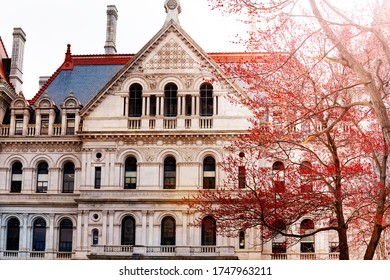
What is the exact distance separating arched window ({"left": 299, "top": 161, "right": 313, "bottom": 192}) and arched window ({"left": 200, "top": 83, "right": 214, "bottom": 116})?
18.7ft

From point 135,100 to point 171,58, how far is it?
1.61 m

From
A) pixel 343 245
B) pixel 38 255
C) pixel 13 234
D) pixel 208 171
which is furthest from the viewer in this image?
pixel 208 171

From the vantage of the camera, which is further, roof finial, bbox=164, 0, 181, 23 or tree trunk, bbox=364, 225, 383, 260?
roof finial, bbox=164, 0, 181, 23

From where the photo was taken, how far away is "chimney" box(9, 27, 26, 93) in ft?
45.3

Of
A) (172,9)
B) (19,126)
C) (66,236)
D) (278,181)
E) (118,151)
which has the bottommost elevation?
(66,236)

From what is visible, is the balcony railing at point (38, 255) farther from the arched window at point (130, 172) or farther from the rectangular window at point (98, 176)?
the arched window at point (130, 172)

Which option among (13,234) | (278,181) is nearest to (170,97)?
(13,234)

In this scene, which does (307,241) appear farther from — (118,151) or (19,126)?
(19,126)

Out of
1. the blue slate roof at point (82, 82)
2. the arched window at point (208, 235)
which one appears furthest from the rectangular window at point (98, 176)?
the arched window at point (208, 235)

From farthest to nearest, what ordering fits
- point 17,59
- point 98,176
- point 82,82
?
point 82,82 → point 98,176 → point 17,59

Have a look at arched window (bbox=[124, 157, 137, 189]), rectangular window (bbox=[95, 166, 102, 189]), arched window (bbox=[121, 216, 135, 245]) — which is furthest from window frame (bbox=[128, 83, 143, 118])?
arched window (bbox=[121, 216, 135, 245])

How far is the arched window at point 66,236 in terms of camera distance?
18422 millimetres

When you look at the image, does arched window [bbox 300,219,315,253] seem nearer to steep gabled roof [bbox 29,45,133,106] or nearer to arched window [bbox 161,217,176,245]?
arched window [bbox 161,217,176,245]

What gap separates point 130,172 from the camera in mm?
19281
